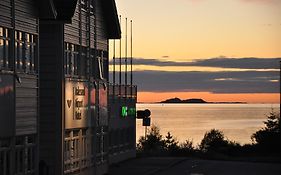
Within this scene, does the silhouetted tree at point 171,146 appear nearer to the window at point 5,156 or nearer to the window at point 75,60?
the window at point 75,60

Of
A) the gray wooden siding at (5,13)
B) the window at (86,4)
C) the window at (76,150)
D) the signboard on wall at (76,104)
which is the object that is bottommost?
the window at (76,150)

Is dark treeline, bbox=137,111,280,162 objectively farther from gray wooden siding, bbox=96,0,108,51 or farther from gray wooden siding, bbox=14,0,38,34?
gray wooden siding, bbox=14,0,38,34

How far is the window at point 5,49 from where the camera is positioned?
31641mm

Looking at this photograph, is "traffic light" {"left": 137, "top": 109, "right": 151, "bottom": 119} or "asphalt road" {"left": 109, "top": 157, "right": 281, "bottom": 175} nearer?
"asphalt road" {"left": 109, "top": 157, "right": 281, "bottom": 175}

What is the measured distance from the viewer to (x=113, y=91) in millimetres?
57500

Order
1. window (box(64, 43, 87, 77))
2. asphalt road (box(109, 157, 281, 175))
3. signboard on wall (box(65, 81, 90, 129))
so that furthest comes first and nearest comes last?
1. asphalt road (box(109, 157, 281, 175))
2. window (box(64, 43, 87, 77))
3. signboard on wall (box(65, 81, 90, 129))

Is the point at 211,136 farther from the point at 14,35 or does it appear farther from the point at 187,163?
the point at 14,35

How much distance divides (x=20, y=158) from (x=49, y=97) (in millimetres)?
5672

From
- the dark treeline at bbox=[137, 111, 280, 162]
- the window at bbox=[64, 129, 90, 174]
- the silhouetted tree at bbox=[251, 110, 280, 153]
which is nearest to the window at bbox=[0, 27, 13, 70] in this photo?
the window at bbox=[64, 129, 90, 174]

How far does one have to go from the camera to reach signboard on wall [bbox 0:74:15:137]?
31.5 m

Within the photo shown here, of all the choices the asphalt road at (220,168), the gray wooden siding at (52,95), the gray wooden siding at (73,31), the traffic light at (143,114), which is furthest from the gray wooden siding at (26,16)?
the traffic light at (143,114)

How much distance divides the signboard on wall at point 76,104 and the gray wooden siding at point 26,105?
461cm

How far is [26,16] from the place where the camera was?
112 feet

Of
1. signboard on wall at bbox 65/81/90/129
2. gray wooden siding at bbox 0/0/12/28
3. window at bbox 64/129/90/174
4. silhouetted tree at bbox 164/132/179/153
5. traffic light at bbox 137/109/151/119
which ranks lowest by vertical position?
silhouetted tree at bbox 164/132/179/153
